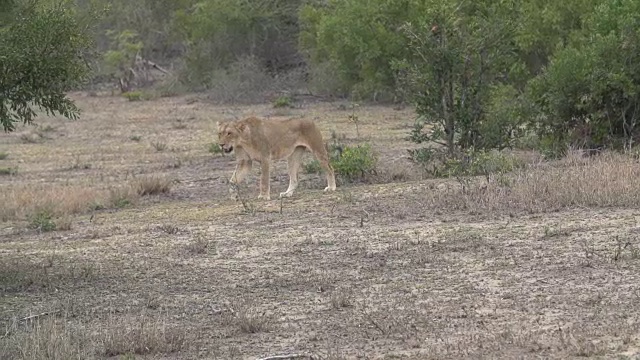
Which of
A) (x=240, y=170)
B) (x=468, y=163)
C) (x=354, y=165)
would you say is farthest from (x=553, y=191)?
(x=240, y=170)

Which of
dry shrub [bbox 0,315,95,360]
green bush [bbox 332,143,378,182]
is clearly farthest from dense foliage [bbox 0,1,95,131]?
green bush [bbox 332,143,378,182]

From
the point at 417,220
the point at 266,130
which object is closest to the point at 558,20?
the point at 266,130

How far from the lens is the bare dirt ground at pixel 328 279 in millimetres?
8328

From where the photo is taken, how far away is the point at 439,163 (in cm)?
1869

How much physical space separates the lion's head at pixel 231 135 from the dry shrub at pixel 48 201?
234 centimetres

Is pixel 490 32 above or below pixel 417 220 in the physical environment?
above

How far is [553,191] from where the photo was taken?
13.8 metres

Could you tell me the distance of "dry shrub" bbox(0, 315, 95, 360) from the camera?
7.88 metres

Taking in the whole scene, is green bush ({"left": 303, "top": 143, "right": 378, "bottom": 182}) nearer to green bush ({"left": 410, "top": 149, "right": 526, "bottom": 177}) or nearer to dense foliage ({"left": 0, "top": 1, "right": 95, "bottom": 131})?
green bush ({"left": 410, "top": 149, "right": 526, "bottom": 177})

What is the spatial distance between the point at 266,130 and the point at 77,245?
4.60 meters

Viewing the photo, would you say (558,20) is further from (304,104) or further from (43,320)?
(43,320)

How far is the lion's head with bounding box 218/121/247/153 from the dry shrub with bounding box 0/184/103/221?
2.34m

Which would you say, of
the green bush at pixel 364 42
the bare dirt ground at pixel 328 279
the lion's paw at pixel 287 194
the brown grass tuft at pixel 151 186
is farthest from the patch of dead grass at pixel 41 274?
the green bush at pixel 364 42

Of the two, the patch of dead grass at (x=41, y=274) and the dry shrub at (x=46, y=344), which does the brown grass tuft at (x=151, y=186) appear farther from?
the dry shrub at (x=46, y=344)
